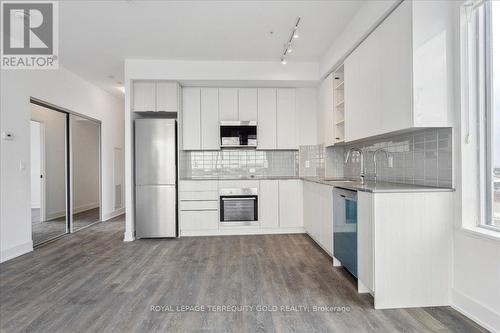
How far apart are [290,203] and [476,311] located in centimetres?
278

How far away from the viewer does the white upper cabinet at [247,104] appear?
4.78 metres

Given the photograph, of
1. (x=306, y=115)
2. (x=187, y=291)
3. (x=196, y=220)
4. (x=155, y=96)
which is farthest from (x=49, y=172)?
(x=306, y=115)

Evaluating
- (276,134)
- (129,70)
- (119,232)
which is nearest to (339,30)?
(276,134)

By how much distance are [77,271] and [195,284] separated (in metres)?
1.42

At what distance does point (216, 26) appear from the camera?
3.27m

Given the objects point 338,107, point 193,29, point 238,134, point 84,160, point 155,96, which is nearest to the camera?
point 193,29

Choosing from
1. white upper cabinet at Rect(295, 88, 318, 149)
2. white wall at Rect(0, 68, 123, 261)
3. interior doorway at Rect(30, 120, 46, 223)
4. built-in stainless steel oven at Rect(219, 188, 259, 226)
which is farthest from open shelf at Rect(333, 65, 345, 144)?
interior doorway at Rect(30, 120, 46, 223)

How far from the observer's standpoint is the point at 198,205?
445cm

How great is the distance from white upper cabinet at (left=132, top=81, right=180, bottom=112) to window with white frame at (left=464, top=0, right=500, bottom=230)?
3.73 metres

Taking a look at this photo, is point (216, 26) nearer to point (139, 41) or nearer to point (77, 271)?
point (139, 41)

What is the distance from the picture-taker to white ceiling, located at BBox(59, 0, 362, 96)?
288 cm

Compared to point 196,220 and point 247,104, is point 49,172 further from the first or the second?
point 247,104

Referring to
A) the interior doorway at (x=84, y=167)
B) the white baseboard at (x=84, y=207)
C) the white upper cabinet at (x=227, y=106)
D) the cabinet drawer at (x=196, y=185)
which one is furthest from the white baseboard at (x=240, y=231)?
the white baseboard at (x=84, y=207)

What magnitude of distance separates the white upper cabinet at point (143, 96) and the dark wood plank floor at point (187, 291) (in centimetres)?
214
